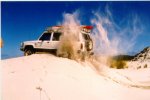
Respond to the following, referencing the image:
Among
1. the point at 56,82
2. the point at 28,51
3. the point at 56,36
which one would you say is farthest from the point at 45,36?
the point at 56,82

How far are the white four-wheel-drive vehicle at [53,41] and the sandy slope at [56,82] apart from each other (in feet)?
1.22

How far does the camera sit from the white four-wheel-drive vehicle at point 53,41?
861cm

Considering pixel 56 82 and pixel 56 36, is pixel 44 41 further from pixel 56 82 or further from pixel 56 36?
pixel 56 82

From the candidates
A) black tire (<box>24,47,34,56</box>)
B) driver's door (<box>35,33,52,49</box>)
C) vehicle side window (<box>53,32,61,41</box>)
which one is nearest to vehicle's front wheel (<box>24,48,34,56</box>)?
black tire (<box>24,47,34,56</box>)

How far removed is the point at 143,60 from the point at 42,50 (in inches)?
139

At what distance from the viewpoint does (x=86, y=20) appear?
859cm

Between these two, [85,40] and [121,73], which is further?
[121,73]

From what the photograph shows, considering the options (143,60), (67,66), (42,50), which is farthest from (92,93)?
(143,60)

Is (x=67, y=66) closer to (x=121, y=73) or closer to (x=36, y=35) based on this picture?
(x=36, y=35)

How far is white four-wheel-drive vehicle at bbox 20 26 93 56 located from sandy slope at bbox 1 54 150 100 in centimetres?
37

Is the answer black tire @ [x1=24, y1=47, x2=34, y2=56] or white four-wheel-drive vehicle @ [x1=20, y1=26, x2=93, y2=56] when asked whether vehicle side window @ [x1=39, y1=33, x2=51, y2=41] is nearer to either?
white four-wheel-drive vehicle @ [x1=20, y1=26, x2=93, y2=56]

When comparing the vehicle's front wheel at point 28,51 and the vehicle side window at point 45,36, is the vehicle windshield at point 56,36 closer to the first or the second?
the vehicle side window at point 45,36

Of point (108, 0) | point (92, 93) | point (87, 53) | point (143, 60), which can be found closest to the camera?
point (92, 93)

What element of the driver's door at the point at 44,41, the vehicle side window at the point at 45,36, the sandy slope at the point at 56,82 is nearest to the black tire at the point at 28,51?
the driver's door at the point at 44,41
